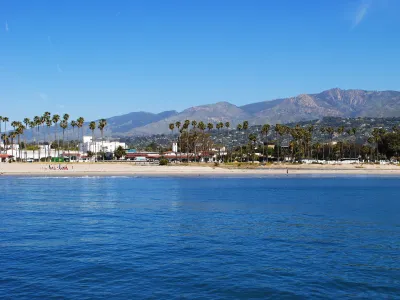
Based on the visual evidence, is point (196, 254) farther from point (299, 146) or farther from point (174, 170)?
point (299, 146)

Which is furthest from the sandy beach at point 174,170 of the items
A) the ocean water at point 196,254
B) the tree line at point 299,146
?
the ocean water at point 196,254

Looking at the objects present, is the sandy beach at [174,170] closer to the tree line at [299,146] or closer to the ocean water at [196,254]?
the tree line at [299,146]

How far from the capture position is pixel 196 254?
23844 mm

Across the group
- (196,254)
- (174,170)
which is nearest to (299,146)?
(174,170)

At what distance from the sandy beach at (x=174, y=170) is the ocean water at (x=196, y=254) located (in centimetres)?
7121

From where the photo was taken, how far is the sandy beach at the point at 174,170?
11131cm

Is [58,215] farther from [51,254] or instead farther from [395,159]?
[395,159]

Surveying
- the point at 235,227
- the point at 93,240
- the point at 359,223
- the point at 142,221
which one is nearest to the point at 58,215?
the point at 142,221

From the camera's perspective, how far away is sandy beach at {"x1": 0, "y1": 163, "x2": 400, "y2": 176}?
11131cm

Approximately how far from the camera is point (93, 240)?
27.0 meters

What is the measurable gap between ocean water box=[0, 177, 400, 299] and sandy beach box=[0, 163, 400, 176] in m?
71.2

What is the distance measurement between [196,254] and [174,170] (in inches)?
3978

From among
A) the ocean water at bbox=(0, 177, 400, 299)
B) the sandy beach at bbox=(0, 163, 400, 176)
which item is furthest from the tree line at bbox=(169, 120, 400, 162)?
the ocean water at bbox=(0, 177, 400, 299)

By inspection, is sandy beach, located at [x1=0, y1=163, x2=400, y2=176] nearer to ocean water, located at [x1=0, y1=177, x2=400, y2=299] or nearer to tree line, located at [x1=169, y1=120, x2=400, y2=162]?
tree line, located at [x1=169, y1=120, x2=400, y2=162]
